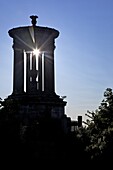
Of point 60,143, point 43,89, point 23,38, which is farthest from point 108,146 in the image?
point 23,38

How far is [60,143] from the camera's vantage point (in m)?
31.2

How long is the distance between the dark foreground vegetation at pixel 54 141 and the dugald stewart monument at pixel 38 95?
3.0 inches

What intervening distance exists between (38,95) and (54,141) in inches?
159

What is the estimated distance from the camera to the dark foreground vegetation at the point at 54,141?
82.0 ft

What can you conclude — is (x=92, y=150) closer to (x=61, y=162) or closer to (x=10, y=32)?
(x=61, y=162)

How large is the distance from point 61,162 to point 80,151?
2.17m

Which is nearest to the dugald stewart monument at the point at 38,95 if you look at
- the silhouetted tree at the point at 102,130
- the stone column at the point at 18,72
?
the stone column at the point at 18,72

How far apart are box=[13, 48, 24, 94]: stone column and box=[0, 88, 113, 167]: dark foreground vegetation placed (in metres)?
3.00

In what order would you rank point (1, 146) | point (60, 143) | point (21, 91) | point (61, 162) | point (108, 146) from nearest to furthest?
1. point (108, 146)
2. point (1, 146)
3. point (61, 162)
4. point (60, 143)
5. point (21, 91)

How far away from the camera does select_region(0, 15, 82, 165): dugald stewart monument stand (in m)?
30.8

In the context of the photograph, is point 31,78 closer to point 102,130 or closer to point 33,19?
point 33,19

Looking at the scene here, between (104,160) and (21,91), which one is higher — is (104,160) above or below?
below

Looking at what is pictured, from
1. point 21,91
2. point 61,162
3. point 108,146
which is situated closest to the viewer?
point 108,146

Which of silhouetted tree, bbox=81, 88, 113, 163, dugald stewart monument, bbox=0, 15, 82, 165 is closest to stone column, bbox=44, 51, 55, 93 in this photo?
dugald stewart monument, bbox=0, 15, 82, 165
